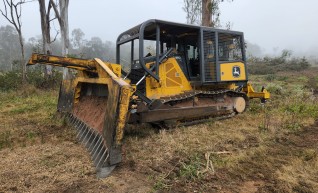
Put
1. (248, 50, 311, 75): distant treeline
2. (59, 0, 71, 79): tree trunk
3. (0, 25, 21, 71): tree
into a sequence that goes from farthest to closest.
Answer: (0, 25, 21, 71): tree, (248, 50, 311, 75): distant treeline, (59, 0, 71, 79): tree trunk

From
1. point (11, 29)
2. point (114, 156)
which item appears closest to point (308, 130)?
point (114, 156)

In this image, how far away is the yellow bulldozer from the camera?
572cm

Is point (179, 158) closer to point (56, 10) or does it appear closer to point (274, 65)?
point (56, 10)

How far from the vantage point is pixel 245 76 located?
820 cm

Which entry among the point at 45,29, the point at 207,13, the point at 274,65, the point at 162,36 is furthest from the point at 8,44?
the point at 162,36

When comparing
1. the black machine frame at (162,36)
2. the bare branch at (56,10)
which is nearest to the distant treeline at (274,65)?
the bare branch at (56,10)

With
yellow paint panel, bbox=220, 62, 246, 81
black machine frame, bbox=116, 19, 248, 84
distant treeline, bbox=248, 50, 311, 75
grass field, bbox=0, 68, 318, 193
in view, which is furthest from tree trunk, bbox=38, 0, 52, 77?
distant treeline, bbox=248, 50, 311, 75

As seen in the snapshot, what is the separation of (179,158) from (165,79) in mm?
2634

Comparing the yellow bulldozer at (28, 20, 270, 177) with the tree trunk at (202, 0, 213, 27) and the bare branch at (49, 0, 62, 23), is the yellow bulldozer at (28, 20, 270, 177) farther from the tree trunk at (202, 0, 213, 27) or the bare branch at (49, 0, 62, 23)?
the bare branch at (49, 0, 62, 23)

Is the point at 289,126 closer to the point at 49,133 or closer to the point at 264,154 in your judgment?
the point at 264,154

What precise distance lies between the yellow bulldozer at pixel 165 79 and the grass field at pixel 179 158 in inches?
14.7

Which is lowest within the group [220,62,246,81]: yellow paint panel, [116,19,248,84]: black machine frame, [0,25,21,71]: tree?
[220,62,246,81]: yellow paint panel

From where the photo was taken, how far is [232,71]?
25.5 ft

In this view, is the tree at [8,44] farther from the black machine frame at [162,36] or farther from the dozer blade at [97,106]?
the black machine frame at [162,36]
